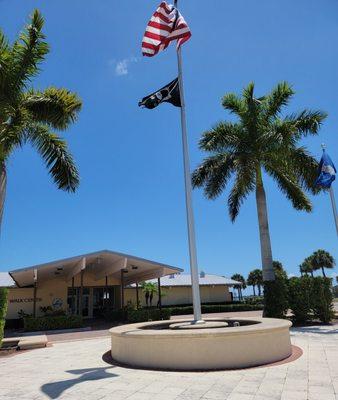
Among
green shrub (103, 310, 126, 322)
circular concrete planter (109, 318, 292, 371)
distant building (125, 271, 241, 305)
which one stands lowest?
circular concrete planter (109, 318, 292, 371)

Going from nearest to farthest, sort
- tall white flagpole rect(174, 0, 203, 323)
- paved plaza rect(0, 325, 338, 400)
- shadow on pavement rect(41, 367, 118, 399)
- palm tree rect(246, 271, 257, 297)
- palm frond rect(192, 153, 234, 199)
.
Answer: paved plaza rect(0, 325, 338, 400), shadow on pavement rect(41, 367, 118, 399), tall white flagpole rect(174, 0, 203, 323), palm frond rect(192, 153, 234, 199), palm tree rect(246, 271, 257, 297)

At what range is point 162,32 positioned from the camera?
11438mm

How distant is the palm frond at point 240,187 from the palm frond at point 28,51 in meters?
10.7

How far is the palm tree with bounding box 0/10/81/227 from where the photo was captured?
1327 cm

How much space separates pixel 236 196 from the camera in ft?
68.4

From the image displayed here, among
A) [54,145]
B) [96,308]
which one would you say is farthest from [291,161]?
[96,308]

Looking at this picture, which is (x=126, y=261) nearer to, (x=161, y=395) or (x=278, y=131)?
(x=278, y=131)

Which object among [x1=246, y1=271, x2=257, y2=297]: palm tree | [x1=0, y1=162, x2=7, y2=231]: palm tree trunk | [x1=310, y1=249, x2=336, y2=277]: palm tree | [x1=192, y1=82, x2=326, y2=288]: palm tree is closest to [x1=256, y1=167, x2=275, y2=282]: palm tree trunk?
[x1=192, y1=82, x2=326, y2=288]: palm tree

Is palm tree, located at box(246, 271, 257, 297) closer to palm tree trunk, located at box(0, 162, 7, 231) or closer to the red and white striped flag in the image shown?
palm tree trunk, located at box(0, 162, 7, 231)

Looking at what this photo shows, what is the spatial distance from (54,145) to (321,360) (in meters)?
12.0

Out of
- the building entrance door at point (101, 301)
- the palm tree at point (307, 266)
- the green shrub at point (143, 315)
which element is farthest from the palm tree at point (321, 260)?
the green shrub at point (143, 315)

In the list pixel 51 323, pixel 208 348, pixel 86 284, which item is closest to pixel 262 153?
pixel 208 348

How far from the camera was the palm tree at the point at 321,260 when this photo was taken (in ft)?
244

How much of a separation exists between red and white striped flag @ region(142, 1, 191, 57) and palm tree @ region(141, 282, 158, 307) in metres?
27.3
